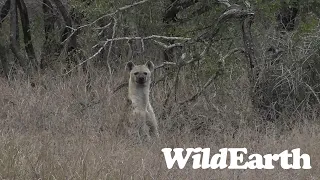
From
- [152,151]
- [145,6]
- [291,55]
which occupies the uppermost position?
[145,6]

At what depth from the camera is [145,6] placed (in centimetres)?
1004

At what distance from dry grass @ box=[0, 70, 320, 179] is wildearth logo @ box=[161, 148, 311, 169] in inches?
4.7

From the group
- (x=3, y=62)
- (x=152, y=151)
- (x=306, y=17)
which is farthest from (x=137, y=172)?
(x=3, y=62)

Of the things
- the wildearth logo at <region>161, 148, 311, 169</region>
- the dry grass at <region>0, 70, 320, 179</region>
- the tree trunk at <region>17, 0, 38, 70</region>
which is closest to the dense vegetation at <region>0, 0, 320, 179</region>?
the dry grass at <region>0, 70, 320, 179</region>

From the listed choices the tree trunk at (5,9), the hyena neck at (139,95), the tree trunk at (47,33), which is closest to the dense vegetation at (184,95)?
the hyena neck at (139,95)

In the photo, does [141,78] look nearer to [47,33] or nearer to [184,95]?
[184,95]

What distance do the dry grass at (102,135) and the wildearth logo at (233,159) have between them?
12cm

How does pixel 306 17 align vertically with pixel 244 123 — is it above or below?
above

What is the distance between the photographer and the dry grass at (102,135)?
4938mm

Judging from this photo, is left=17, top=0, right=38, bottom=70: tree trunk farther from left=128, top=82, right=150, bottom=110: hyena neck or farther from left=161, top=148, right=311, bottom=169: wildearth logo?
left=161, top=148, right=311, bottom=169: wildearth logo

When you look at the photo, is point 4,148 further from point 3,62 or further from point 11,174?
point 3,62

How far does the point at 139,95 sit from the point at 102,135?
143 cm

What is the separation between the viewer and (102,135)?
6645mm

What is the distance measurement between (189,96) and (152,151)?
2.48 meters
